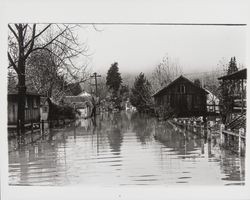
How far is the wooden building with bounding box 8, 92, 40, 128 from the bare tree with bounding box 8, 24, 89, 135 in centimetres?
4

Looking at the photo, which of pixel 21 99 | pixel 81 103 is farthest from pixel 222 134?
pixel 21 99

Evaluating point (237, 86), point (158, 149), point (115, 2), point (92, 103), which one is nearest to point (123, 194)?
point (158, 149)

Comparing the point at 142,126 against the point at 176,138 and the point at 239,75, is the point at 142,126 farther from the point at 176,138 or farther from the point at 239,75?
the point at 239,75

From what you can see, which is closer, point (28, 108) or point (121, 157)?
point (121, 157)

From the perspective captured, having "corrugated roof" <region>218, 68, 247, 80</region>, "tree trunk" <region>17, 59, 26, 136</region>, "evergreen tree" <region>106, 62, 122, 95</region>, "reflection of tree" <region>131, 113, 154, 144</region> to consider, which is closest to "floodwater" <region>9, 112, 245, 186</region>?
"reflection of tree" <region>131, 113, 154, 144</region>

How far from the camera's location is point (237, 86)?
2.76m

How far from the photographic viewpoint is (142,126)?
301 centimetres

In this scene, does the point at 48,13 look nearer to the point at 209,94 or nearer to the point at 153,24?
the point at 153,24

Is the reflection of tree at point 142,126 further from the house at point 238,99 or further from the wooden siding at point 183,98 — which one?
the house at point 238,99

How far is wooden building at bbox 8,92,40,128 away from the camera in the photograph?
2.84 m

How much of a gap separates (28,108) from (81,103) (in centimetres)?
33

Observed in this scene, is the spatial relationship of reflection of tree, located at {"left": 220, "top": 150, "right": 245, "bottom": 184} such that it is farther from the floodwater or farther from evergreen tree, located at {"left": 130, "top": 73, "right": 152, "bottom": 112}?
evergreen tree, located at {"left": 130, "top": 73, "right": 152, "bottom": 112}

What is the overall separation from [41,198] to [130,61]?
0.95m

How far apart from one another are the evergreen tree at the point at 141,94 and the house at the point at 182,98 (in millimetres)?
57
